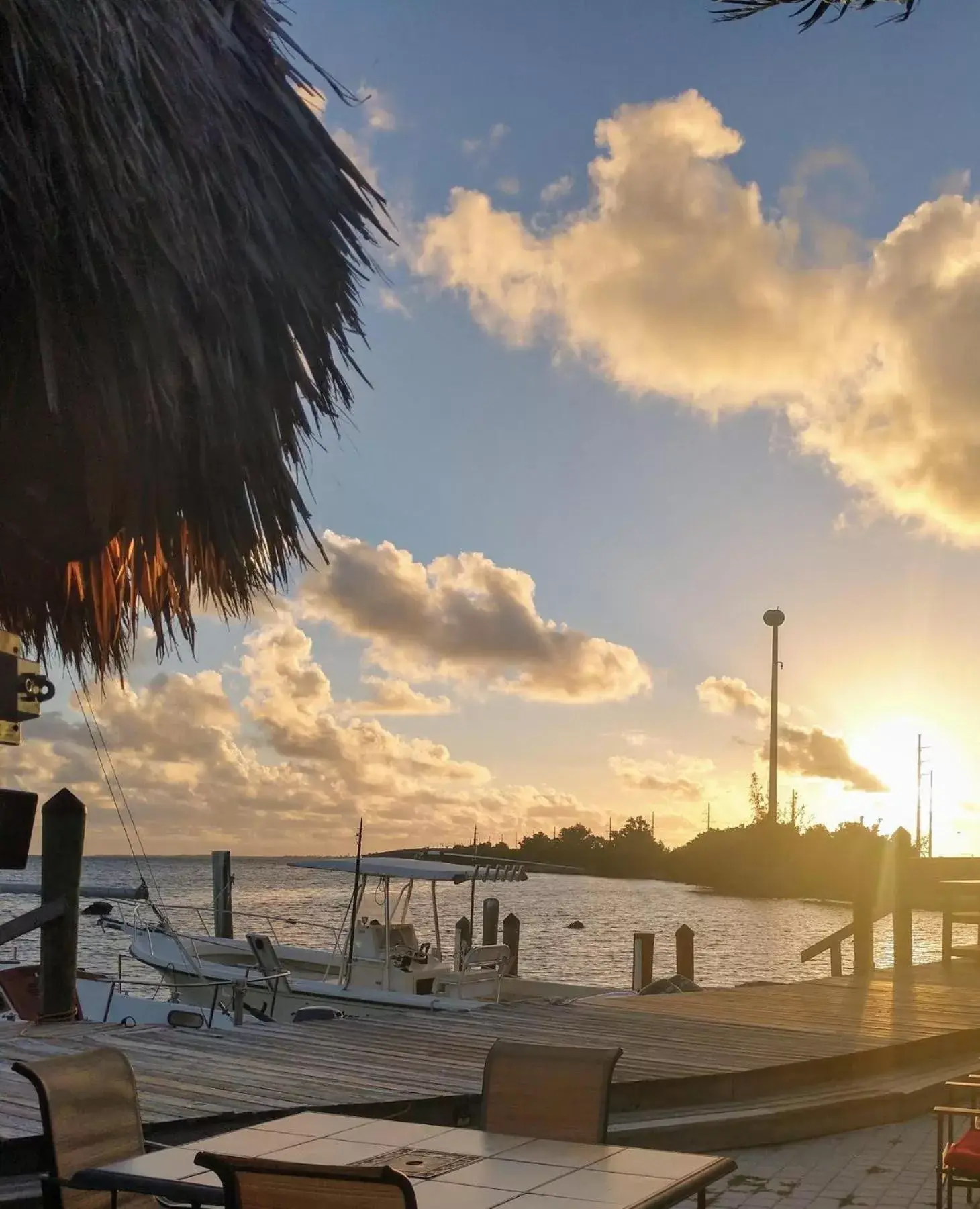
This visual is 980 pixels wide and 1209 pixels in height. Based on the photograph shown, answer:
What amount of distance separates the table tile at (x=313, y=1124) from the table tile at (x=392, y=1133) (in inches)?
1.6

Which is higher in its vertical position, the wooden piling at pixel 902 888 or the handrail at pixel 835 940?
the wooden piling at pixel 902 888

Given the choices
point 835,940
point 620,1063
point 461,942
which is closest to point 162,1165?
point 620,1063

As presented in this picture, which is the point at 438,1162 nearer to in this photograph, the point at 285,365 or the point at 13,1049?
the point at 285,365

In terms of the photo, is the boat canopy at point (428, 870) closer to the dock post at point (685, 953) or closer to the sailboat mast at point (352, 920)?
the sailboat mast at point (352, 920)

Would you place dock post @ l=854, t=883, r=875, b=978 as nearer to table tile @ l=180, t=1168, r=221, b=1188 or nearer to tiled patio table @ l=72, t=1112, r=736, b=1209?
tiled patio table @ l=72, t=1112, r=736, b=1209

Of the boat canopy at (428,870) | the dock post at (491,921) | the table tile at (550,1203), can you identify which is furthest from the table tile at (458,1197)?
the dock post at (491,921)

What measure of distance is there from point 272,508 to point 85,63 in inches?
85.9

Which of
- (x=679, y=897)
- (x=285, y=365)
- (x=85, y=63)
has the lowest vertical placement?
(x=679, y=897)

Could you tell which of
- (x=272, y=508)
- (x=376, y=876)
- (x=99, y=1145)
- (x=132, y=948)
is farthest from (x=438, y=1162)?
(x=132, y=948)

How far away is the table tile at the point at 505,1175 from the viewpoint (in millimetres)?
3682

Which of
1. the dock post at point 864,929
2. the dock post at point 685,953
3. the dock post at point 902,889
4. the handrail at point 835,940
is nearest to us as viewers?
the dock post at point 864,929

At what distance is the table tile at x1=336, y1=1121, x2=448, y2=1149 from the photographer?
13.9 feet

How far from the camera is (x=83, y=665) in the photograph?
683 cm

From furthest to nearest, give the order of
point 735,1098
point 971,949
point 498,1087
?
point 971,949
point 735,1098
point 498,1087
